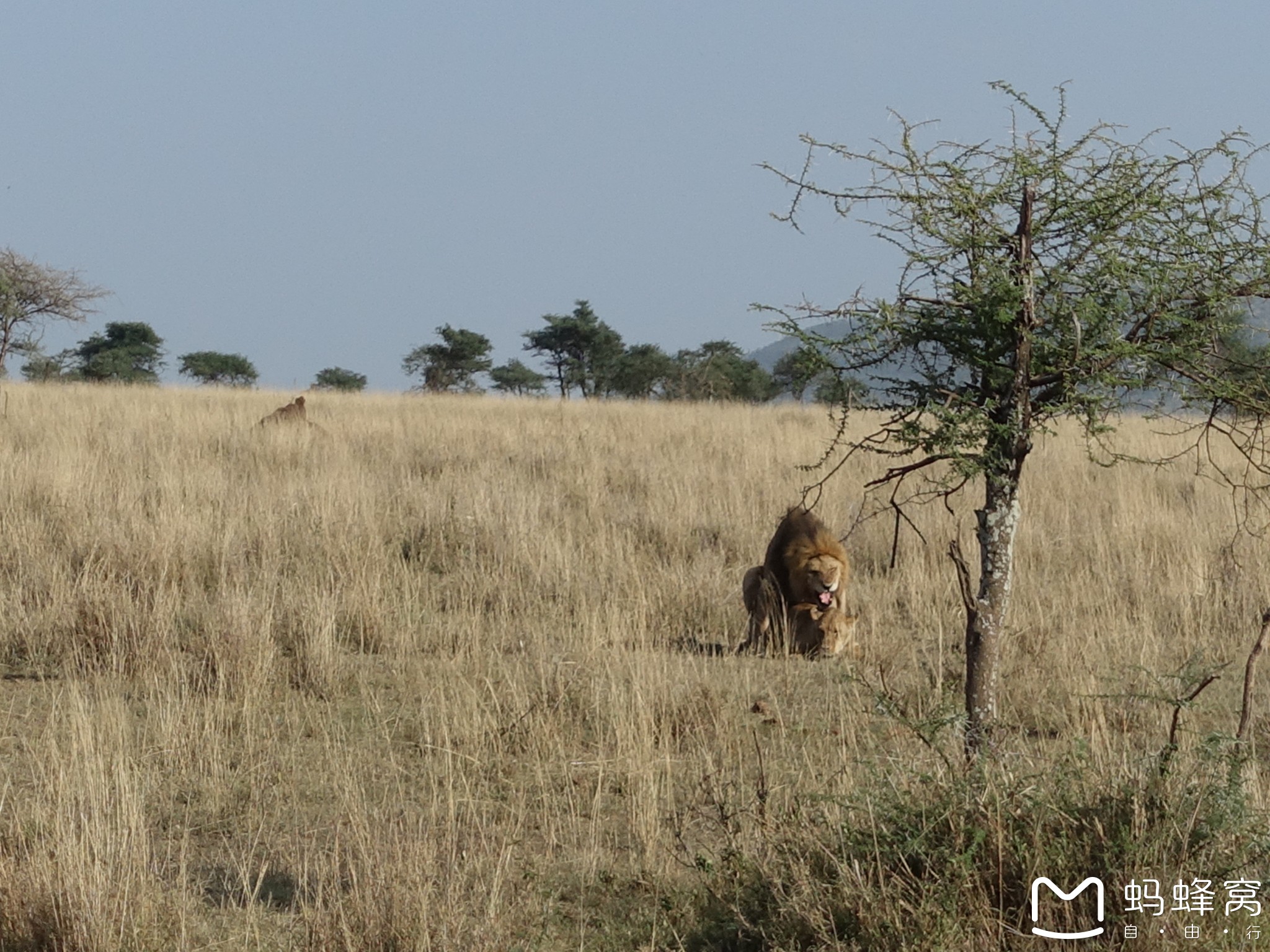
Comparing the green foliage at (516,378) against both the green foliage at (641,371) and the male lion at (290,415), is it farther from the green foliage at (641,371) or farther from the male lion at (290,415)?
the male lion at (290,415)

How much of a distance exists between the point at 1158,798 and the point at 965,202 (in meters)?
1.73

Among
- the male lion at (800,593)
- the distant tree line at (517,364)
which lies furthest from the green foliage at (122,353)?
the male lion at (800,593)

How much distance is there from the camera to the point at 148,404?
17.4 metres

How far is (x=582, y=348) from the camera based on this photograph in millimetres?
42719

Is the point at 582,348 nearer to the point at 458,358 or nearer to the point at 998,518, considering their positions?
the point at 458,358

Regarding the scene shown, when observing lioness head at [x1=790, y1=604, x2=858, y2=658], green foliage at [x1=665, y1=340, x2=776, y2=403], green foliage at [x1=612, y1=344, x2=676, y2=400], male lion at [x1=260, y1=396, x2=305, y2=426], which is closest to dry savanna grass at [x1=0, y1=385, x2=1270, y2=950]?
lioness head at [x1=790, y1=604, x2=858, y2=658]

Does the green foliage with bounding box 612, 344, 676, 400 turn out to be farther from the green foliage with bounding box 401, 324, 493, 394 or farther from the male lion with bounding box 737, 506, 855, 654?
the male lion with bounding box 737, 506, 855, 654

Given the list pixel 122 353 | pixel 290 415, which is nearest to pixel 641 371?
pixel 122 353

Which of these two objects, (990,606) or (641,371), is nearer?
(990,606)

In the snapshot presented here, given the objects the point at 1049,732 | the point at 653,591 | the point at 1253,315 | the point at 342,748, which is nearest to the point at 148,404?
the point at 653,591

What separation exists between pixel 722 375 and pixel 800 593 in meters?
26.7

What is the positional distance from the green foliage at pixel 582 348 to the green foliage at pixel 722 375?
277cm

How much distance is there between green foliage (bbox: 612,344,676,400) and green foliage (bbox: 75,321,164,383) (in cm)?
1330

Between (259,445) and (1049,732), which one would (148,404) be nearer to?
(259,445)
